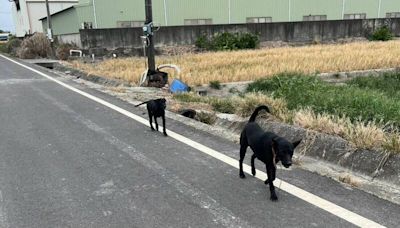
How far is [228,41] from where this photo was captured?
25953 mm

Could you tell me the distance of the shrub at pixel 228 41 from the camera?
25891mm

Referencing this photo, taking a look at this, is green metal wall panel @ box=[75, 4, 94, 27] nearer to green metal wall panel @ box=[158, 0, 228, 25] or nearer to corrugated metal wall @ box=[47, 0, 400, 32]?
corrugated metal wall @ box=[47, 0, 400, 32]

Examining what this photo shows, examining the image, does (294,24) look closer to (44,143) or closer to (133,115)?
(133,115)

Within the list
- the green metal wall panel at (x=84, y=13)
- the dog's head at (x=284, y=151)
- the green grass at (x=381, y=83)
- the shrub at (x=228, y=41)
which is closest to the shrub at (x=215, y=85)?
the green grass at (x=381, y=83)

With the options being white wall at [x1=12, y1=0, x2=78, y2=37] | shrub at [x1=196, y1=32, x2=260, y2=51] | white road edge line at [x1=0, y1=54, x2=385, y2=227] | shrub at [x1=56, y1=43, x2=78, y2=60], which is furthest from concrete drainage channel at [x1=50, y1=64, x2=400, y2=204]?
white wall at [x1=12, y1=0, x2=78, y2=37]

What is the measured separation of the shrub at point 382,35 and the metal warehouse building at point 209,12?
16.5 ft

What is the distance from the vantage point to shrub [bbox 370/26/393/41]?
30078 millimetres

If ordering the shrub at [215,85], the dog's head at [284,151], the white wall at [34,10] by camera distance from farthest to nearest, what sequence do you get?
the white wall at [34,10], the shrub at [215,85], the dog's head at [284,151]

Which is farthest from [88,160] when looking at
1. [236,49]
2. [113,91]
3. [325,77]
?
[236,49]

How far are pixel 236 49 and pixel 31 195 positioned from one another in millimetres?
22270

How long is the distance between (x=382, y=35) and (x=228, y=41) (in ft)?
41.4

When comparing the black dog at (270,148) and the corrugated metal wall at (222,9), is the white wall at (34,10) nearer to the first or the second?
the corrugated metal wall at (222,9)

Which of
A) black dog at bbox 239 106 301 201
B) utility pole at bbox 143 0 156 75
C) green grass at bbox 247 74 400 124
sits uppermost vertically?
utility pole at bbox 143 0 156 75

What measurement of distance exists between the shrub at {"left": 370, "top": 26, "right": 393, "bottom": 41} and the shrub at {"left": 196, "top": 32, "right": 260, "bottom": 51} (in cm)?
1019
